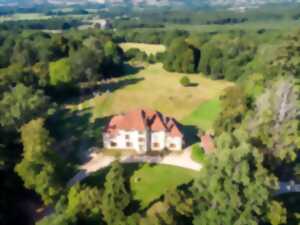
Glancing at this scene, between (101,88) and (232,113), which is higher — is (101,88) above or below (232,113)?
below

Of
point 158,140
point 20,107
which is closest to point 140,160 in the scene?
point 158,140

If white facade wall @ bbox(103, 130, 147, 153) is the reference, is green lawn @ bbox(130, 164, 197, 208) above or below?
below

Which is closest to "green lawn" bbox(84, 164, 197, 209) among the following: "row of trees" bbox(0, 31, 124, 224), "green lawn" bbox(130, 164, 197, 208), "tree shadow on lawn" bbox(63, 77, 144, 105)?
"green lawn" bbox(130, 164, 197, 208)

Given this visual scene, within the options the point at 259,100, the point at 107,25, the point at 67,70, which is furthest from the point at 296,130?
the point at 107,25

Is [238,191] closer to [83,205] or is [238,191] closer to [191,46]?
[83,205]

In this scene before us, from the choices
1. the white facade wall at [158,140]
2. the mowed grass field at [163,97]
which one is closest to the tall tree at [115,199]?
the white facade wall at [158,140]

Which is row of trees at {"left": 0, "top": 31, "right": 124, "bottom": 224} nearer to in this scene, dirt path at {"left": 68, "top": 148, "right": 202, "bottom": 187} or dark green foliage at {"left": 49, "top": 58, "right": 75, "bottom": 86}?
dark green foliage at {"left": 49, "top": 58, "right": 75, "bottom": 86}

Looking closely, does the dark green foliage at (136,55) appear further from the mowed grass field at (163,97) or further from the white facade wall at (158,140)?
the white facade wall at (158,140)

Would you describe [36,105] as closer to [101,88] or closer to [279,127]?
[101,88]
